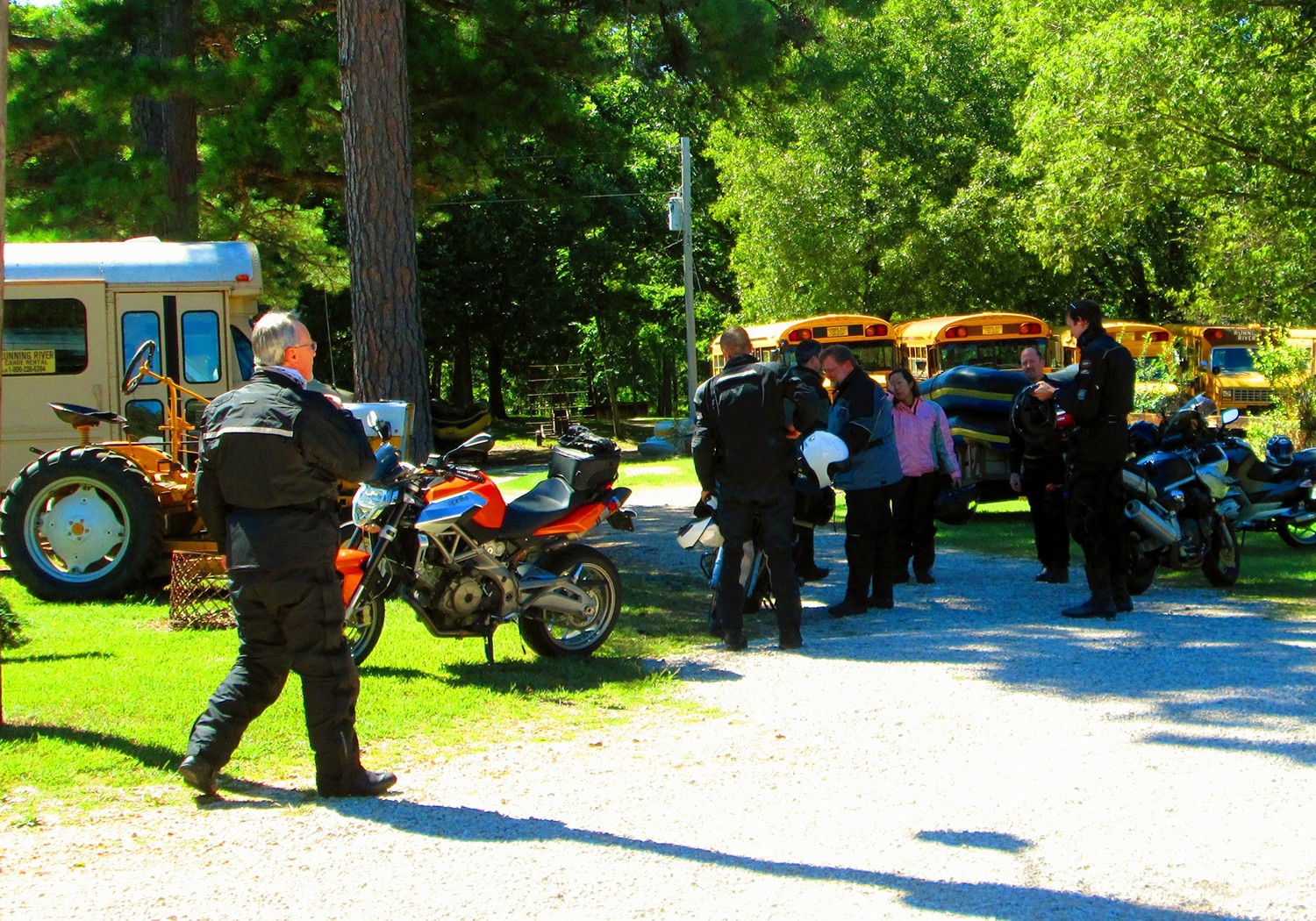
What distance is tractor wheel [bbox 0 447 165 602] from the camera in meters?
9.65

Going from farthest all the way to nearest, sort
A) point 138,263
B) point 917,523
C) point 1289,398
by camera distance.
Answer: point 1289,398, point 138,263, point 917,523

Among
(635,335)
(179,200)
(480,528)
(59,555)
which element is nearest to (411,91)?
(179,200)

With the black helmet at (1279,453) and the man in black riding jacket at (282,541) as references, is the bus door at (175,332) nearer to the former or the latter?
the man in black riding jacket at (282,541)

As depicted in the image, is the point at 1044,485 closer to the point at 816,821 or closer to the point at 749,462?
the point at 749,462

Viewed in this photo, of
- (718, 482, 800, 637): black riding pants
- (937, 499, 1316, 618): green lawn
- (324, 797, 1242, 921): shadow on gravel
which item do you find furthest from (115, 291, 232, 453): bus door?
(324, 797, 1242, 921): shadow on gravel

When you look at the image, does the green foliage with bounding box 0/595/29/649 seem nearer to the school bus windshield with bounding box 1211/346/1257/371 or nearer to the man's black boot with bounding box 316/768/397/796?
the man's black boot with bounding box 316/768/397/796

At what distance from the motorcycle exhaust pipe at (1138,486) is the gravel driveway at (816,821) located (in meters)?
2.11

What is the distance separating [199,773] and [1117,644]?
5227mm

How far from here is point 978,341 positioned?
21.5 meters

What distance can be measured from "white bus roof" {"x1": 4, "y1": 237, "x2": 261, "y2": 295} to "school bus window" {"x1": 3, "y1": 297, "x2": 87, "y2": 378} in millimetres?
230

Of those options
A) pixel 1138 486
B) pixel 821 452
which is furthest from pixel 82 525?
pixel 1138 486

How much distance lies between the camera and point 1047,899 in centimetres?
420

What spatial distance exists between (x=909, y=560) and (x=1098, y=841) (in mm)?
7054

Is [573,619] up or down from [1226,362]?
down
